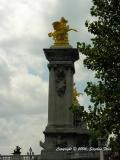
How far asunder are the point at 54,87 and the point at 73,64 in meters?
3.94

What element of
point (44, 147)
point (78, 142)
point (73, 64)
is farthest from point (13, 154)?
point (73, 64)

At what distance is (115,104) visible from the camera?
3403 centimetres

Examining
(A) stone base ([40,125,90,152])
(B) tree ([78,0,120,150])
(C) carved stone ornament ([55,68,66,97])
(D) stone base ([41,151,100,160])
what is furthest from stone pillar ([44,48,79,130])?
(B) tree ([78,0,120,150])

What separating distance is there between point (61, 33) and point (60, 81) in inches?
304

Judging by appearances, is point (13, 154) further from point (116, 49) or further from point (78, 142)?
point (116, 49)

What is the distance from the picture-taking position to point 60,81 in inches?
3172

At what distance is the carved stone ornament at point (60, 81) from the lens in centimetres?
8025

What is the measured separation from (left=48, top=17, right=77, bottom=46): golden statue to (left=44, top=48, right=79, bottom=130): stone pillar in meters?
2.75

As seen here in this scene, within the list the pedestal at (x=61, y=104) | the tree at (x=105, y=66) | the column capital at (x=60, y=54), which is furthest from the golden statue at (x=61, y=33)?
the tree at (x=105, y=66)

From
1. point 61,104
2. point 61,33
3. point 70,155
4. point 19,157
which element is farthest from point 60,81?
point 19,157

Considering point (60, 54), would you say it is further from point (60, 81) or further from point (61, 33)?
point (61, 33)

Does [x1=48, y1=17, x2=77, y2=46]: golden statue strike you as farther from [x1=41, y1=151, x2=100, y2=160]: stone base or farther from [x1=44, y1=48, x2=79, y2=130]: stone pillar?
[x1=41, y1=151, x2=100, y2=160]: stone base

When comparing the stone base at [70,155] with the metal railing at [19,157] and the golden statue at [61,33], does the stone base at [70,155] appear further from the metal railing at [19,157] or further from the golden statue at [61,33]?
the golden statue at [61,33]

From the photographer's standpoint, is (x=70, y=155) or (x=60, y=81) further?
(x=60, y=81)
